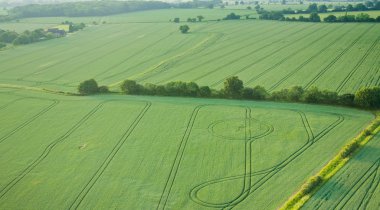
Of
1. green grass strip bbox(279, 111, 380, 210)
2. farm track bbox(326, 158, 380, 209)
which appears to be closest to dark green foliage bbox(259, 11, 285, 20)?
green grass strip bbox(279, 111, 380, 210)

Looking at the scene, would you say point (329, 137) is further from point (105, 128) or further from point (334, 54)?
point (334, 54)

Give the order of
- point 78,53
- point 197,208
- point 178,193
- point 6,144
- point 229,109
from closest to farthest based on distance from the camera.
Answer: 1. point 197,208
2. point 178,193
3. point 6,144
4. point 229,109
5. point 78,53

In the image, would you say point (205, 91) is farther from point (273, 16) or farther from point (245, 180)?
point (273, 16)

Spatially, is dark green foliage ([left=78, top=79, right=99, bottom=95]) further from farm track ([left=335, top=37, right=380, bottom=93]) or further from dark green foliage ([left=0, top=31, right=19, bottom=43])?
dark green foliage ([left=0, top=31, right=19, bottom=43])

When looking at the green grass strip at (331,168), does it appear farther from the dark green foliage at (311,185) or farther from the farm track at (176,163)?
the farm track at (176,163)

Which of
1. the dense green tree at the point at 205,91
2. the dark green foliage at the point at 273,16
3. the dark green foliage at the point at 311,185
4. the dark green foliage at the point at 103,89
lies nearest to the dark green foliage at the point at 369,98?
the dark green foliage at the point at 311,185

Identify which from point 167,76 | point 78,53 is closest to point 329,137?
point 167,76
